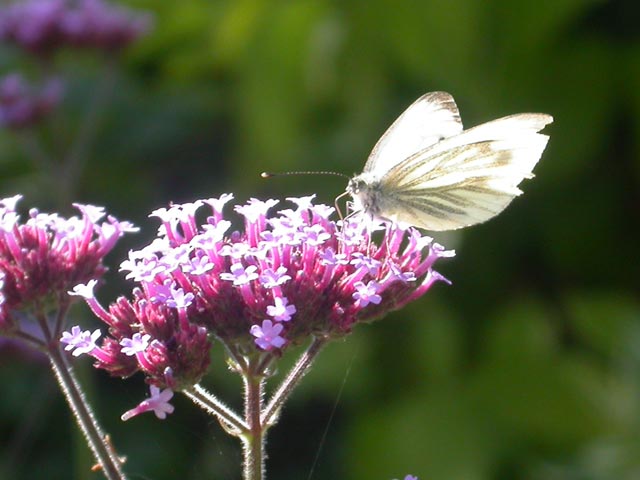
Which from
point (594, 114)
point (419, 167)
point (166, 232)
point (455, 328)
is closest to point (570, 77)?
point (594, 114)

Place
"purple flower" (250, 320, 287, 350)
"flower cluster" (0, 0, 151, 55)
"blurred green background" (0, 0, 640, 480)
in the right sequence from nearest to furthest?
"purple flower" (250, 320, 287, 350)
"blurred green background" (0, 0, 640, 480)
"flower cluster" (0, 0, 151, 55)

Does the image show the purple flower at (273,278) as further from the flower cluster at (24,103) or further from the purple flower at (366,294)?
the flower cluster at (24,103)

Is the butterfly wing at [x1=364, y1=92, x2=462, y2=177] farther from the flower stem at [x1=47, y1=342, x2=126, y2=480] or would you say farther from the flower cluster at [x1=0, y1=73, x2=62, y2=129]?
the flower cluster at [x1=0, y1=73, x2=62, y2=129]

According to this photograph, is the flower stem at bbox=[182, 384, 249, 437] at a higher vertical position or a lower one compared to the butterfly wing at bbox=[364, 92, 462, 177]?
lower

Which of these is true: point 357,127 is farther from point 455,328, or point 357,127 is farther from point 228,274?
point 228,274

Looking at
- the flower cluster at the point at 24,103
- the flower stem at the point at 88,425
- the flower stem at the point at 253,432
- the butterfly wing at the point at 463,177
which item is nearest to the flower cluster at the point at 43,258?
the flower stem at the point at 88,425

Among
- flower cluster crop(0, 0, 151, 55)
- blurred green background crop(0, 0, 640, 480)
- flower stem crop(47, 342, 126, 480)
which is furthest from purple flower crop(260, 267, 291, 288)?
flower cluster crop(0, 0, 151, 55)
